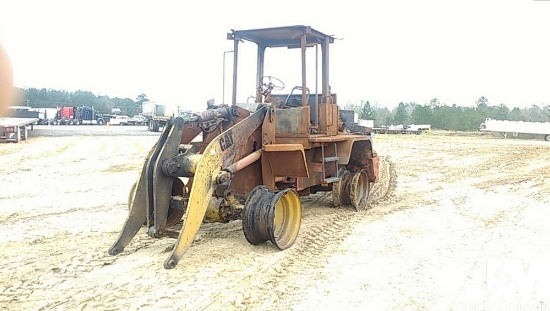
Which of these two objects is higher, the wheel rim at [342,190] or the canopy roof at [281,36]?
the canopy roof at [281,36]

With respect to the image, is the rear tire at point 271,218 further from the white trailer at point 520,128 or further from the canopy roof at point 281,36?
the white trailer at point 520,128

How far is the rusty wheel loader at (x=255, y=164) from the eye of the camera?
17.7 ft

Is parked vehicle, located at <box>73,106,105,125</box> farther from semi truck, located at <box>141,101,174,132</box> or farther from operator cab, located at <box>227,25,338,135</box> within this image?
operator cab, located at <box>227,25,338,135</box>

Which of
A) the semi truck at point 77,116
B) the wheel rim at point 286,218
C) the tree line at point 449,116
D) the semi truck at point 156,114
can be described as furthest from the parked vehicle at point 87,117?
the wheel rim at point 286,218

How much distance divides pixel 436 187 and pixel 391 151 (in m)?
9.06

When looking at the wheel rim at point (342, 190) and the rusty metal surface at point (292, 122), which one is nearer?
the rusty metal surface at point (292, 122)

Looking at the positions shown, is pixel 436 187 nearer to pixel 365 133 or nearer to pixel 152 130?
pixel 365 133

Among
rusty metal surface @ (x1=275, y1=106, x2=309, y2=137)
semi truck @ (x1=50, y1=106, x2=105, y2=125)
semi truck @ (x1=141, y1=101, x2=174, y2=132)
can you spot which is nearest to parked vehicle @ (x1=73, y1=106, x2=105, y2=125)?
semi truck @ (x1=50, y1=106, x2=105, y2=125)

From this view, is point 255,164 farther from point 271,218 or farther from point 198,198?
point 198,198

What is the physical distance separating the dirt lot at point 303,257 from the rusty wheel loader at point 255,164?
0.35 m

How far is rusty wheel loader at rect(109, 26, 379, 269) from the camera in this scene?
17.7 feet

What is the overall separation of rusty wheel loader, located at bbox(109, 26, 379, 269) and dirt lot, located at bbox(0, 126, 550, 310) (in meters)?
0.35

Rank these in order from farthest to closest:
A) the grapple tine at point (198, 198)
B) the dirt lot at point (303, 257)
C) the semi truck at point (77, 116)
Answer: the semi truck at point (77, 116), the grapple tine at point (198, 198), the dirt lot at point (303, 257)

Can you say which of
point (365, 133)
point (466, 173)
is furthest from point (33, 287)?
point (466, 173)
